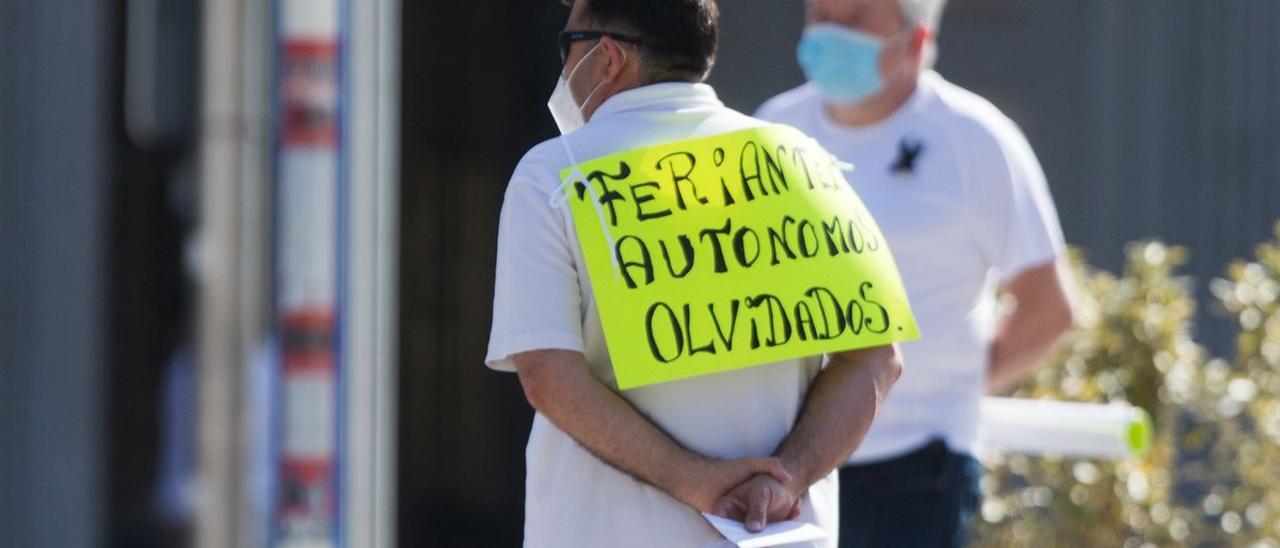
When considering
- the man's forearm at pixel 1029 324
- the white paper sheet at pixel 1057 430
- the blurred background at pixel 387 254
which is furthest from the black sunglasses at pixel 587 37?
the blurred background at pixel 387 254

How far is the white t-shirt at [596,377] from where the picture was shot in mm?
2465

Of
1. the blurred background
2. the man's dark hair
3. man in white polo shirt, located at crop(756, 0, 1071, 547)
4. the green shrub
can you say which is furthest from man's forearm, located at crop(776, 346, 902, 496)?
the green shrub

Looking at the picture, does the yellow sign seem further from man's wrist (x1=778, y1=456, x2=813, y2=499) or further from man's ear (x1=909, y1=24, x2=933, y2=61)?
man's ear (x1=909, y1=24, x2=933, y2=61)

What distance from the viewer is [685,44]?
259 cm

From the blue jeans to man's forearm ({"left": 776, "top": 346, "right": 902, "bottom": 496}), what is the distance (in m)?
1.09

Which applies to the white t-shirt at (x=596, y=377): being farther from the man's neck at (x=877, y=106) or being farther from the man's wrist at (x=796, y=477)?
the man's neck at (x=877, y=106)

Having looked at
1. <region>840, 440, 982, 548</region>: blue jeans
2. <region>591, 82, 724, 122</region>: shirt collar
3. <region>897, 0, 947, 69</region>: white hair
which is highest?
<region>591, 82, 724, 122</region>: shirt collar

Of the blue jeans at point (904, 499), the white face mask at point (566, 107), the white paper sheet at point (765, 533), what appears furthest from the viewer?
the blue jeans at point (904, 499)

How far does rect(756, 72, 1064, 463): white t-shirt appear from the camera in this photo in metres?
3.71

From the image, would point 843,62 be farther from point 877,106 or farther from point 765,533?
point 765,533

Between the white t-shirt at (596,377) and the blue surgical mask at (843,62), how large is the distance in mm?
1269

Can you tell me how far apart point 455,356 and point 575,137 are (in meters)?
3.39

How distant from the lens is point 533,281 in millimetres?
2453

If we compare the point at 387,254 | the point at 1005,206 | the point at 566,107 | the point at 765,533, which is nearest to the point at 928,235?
the point at 1005,206
